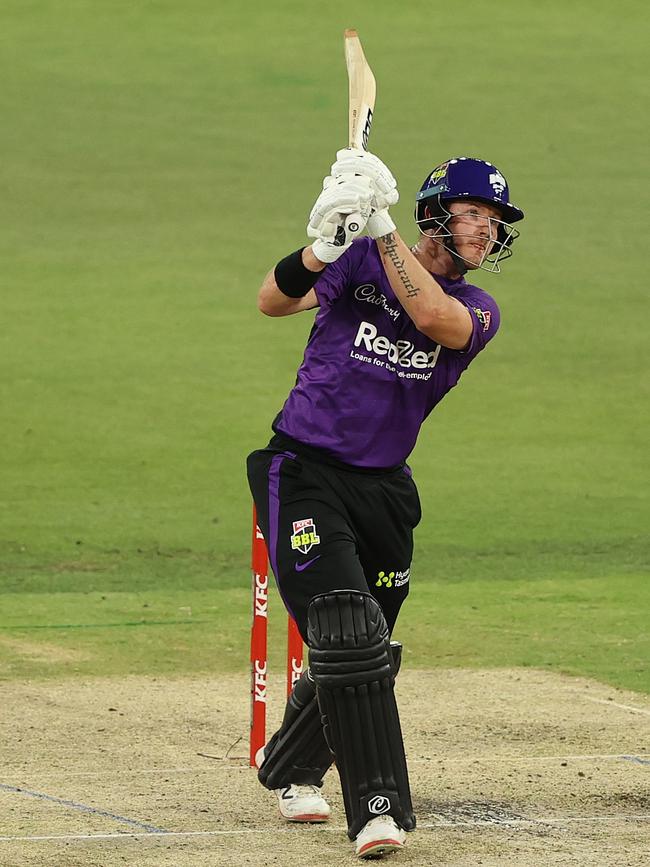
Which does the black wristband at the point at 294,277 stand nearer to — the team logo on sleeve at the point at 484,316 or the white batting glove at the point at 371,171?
the white batting glove at the point at 371,171

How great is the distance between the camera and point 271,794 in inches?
222

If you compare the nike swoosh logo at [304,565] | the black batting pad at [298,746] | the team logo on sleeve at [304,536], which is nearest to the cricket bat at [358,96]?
the team logo on sleeve at [304,536]

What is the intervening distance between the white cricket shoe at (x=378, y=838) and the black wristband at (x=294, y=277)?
62.2 inches

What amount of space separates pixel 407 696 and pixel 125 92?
1600cm

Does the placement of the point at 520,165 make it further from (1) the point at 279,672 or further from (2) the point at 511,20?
(1) the point at 279,672

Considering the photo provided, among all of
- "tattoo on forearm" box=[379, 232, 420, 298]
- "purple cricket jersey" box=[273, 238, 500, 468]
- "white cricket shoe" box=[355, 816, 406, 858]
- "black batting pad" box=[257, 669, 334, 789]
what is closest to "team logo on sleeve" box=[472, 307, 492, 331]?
"purple cricket jersey" box=[273, 238, 500, 468]

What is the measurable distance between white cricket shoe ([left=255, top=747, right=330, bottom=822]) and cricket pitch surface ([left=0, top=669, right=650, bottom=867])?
47 mm

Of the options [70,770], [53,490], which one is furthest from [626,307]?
[70,770]

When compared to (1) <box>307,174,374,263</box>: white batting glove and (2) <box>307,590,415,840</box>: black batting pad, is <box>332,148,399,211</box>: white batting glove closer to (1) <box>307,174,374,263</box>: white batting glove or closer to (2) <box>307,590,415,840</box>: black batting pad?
(1) <box>307,174,374,263</box>: white batting glove

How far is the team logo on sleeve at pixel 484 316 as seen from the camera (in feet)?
16.4

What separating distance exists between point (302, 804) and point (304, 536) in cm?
97

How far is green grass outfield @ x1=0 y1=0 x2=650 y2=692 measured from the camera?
9.65m

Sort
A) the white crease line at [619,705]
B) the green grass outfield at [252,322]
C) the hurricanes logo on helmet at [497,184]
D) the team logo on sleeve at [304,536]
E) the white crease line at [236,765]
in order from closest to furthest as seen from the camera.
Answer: the team logo on sleeve at [304,536] < the hurricanes logo on helmet at [497,184] < the white crease line at [236,765] < the white crease line at [619,705] < the green grass outfield at [252,322]

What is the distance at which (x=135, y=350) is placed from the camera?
1564 centimetres
